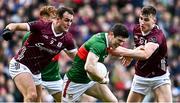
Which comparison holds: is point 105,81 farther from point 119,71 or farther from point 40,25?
point 119,71

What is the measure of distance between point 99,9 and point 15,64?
10222mm

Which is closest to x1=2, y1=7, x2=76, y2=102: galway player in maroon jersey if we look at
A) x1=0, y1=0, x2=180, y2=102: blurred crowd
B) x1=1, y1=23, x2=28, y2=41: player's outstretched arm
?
x1=1, y1=23, x2=28, y2=41: player's outstretched arm

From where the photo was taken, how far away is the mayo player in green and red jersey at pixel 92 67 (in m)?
12.6

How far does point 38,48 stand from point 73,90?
3.21ft

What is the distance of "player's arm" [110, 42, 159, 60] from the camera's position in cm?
1279

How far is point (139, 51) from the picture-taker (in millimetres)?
13031

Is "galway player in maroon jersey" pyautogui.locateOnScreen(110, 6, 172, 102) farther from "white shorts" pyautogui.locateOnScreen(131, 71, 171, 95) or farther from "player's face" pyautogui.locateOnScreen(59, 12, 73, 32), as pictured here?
"player's face" pyautogui.locateOnScreen(59, 12, 73, 32)

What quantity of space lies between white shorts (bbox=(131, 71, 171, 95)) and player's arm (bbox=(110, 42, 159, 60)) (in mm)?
735

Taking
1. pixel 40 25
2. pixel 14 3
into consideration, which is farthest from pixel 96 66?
pixel 14 3

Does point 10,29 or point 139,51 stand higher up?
point 10,29

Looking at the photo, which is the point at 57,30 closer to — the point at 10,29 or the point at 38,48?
the point at 38,48

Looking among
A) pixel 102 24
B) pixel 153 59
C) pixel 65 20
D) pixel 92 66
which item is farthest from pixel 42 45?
pixel 102 24

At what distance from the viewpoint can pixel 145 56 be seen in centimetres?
1299

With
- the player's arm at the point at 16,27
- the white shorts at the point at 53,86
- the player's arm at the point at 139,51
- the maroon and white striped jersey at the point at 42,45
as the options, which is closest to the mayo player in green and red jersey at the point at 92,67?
the player's arm at the point at 139,51
